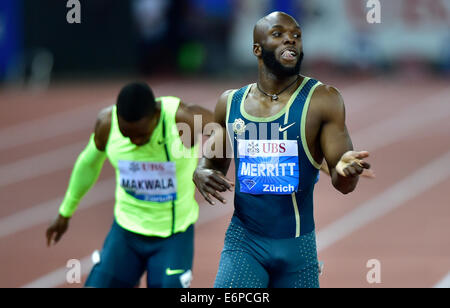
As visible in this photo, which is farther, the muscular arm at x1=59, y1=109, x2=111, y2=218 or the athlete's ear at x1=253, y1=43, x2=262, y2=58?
the muscular arm at x1=59, y1=109, x2=111, y2=218

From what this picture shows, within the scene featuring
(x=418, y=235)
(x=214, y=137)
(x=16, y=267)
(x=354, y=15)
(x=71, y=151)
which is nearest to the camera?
(x=214, y=137)

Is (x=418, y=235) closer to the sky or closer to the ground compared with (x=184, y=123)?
closer to the ground

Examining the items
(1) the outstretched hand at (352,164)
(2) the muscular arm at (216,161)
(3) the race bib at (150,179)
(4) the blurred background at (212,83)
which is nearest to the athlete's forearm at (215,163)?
(2) the muscular arm at (216,161)

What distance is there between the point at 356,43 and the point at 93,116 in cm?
750

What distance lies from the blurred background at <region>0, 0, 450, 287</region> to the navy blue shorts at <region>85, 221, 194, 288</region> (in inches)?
163

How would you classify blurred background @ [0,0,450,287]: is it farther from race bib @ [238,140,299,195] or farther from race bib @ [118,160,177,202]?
race bib @ [238,140,299,195]

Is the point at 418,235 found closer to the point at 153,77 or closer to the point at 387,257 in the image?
the point at 387,257

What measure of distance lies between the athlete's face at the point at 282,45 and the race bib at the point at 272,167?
0.42 m

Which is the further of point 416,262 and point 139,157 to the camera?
point 416,262

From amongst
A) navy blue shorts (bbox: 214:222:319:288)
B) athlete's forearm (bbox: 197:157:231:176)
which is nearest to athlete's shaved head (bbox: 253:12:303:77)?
athlete's forearm (bbox: 197:157:231:176)

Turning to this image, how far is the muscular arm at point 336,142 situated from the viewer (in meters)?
4.62

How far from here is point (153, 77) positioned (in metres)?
→ 24.2

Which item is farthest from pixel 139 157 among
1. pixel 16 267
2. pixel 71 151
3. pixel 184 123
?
pixel 71 151

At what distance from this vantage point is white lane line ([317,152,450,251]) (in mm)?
10898
